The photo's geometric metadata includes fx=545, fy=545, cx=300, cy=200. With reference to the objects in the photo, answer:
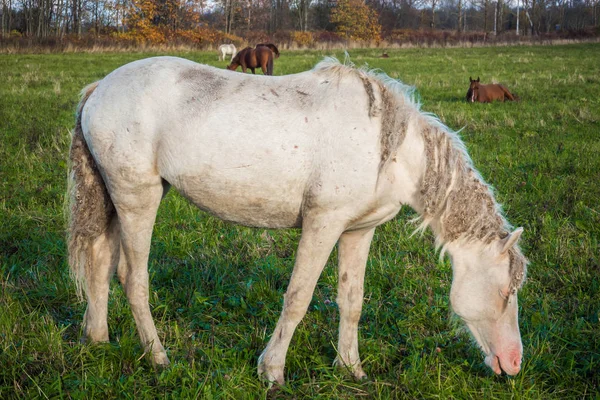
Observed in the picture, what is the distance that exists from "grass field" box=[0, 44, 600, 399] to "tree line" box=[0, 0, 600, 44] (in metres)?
32.4

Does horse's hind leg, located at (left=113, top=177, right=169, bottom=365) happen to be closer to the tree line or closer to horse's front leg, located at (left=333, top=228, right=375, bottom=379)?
horse's front leg, located at (left=333, top=228, right=375, bottom=379)

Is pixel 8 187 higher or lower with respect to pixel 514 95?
lower

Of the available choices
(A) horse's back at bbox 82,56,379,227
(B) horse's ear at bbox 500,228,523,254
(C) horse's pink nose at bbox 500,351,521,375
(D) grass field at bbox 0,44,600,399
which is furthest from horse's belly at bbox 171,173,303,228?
(C) horse's pink nose at bbox 500,351,521,375

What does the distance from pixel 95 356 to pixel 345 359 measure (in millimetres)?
1535

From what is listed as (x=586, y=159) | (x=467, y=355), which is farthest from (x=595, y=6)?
(x=467, y=355)

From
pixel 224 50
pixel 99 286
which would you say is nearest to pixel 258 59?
pixel 224 50

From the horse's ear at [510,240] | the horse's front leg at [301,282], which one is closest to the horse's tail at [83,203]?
the horse's front leg at [301,282]

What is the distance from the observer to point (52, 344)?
324 centimetres

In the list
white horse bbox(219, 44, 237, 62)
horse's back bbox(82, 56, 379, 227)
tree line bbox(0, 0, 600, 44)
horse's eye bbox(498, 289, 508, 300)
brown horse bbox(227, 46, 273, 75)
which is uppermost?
tree line bbox(0, 0, 600, 44)

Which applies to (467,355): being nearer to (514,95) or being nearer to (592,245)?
(592,245)

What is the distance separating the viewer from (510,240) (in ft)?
9.55

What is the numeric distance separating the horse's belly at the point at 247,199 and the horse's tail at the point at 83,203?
64cm

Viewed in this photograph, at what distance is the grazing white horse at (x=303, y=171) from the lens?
9.86 ft

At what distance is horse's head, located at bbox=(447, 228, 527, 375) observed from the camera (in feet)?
9.82
